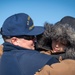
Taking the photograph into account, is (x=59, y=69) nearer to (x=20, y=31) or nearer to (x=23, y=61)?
(x=23, y=61)

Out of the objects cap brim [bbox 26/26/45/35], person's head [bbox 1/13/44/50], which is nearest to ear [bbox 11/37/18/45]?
person's head [bbox 1/13/44/50]

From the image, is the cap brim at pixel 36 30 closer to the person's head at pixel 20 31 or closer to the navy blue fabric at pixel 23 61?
the person's head at pixel 20 31

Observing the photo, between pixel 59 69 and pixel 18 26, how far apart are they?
87 cm

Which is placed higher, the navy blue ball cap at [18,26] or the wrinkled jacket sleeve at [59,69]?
the navy blue ball cap at [18,26]

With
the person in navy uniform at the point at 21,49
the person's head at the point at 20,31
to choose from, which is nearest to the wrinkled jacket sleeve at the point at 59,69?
the person in navy uniform at the point at 21,49

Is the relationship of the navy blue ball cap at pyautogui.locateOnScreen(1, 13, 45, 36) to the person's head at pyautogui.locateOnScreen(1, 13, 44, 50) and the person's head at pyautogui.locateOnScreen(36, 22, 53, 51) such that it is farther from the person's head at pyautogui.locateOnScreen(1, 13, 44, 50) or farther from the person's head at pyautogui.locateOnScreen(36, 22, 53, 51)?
the person's head at pyautogui.locateOnScreen(36, 22, 53, 51)

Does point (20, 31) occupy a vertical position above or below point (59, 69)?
above

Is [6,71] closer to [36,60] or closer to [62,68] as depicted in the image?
[36,60]

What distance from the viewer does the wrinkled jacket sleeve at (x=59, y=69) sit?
2879 millimetres

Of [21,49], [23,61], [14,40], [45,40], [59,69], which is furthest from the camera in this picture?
[45,40]

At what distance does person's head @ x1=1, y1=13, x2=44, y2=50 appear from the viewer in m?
3.42

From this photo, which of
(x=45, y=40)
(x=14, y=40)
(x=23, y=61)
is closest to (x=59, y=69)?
(x=23, y=61)

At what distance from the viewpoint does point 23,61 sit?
9.93 feet

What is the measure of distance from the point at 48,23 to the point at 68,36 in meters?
0.43
